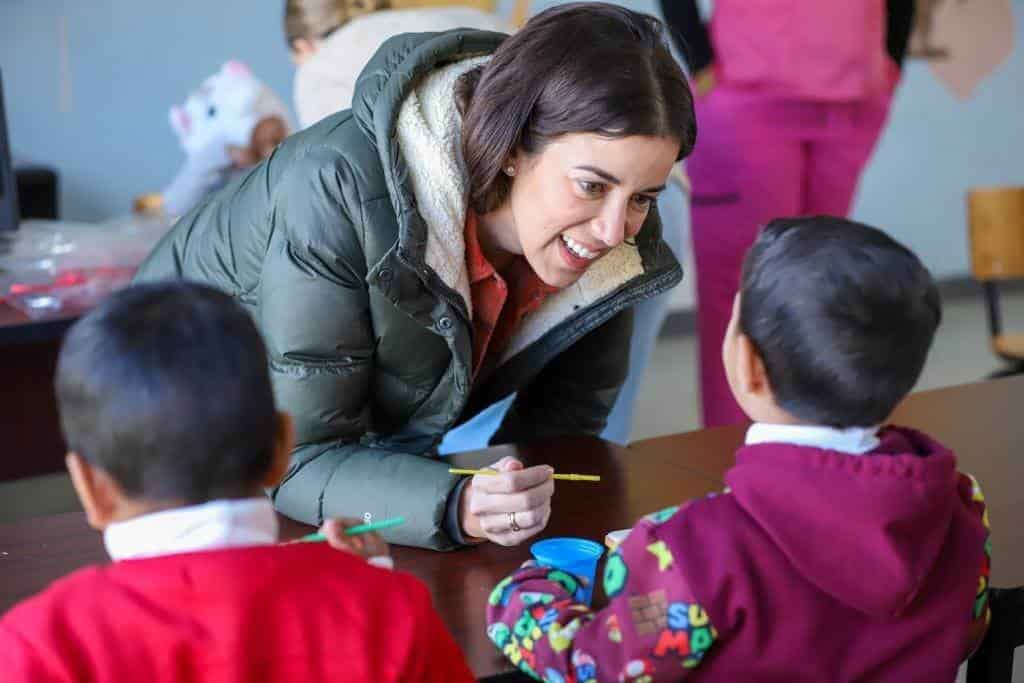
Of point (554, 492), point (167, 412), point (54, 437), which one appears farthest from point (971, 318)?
point (167, 412)

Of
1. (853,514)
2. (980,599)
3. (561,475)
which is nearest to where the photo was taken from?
(853,514)

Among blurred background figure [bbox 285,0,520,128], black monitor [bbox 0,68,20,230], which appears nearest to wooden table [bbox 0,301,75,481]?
black monitor [bbox 0,68,20,230]

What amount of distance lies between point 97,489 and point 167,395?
0.09 meters

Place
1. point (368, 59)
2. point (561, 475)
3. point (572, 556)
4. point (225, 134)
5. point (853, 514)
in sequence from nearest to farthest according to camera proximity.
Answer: point (853, 514)
point (572, 556)
point (561, 475)
point (368, 59)
point (225, 134)

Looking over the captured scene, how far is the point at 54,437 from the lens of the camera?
2.62 metres

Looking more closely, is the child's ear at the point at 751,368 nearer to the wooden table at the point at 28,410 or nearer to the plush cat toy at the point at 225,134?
the wooden table at the point at 28,410

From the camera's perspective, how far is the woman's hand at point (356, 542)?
1081 mm

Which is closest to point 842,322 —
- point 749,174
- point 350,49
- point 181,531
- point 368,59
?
point 181,531

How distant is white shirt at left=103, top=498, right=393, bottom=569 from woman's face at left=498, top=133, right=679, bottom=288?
758 millimetres

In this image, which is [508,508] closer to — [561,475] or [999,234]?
Result: [561,475]

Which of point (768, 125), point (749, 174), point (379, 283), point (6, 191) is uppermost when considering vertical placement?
point (379, 283)

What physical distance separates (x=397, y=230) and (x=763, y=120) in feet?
6.19

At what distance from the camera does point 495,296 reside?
178 centimetres

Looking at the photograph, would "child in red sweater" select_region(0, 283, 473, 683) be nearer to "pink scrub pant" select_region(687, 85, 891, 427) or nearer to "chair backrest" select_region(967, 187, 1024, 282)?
"pink scrub pant" select_region(687, 85, 891, 427)
